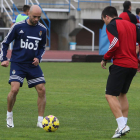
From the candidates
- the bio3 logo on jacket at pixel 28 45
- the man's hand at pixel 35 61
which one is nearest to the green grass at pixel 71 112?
the man's hand at pixel 35 61

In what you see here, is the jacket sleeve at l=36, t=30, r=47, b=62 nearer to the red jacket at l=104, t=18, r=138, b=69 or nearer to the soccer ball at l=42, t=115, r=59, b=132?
the soccer ball at l=42, t=115, r=59, b=132

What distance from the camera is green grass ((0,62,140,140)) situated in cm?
632

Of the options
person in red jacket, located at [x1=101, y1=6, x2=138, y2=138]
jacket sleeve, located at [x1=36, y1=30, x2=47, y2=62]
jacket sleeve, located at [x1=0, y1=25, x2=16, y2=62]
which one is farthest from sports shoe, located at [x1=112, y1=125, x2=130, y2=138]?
jacket sleeve, located at [x1=0, y1=25, x2=16, y2=62]

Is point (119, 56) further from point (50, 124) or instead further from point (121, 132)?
point (50, 124)

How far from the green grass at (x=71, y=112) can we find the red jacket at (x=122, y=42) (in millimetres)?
1073

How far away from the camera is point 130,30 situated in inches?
242

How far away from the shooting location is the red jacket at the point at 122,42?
605 cm

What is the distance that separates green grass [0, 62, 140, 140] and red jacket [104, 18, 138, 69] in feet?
3.52

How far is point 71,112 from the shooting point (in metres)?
8.34

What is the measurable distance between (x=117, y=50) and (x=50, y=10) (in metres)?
28.1

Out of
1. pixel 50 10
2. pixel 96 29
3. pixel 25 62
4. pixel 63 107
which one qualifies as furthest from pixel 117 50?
pixel 96 29

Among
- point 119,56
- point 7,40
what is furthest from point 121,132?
point 7,40

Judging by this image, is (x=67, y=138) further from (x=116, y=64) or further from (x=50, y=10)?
(x=50, y=10)

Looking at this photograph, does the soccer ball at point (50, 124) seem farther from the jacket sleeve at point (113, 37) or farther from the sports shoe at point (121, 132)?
the jacket sleeve at point (113, 37)
